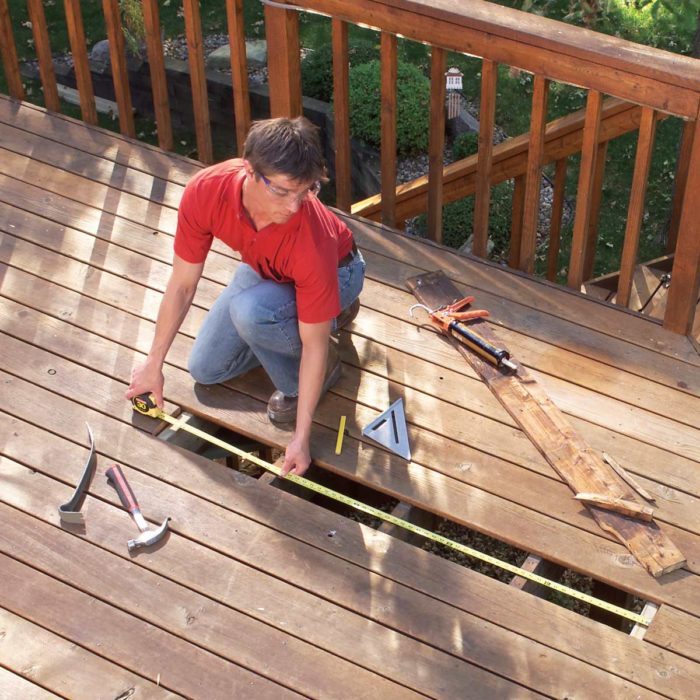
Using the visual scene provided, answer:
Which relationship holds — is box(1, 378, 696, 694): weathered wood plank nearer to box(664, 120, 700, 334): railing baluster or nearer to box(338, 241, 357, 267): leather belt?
box(338, 241, 357, 267): leather belt

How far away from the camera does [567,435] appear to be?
348 cm

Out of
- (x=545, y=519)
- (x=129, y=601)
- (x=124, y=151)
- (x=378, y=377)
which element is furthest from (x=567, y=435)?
(x=124, y=151)

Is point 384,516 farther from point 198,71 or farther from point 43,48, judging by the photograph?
point 43,48

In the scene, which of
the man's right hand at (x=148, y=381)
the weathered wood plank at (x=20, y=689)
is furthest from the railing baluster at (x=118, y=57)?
the weathered wood plank at (x=20, y=689)

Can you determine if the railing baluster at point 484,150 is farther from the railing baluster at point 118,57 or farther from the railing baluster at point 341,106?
the railing baluster at point 118,57

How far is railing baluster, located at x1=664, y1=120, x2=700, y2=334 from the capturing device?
138 inches

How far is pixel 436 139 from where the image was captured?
4.14 m

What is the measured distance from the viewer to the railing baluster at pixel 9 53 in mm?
4952

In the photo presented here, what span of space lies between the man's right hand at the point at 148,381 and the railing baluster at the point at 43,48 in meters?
2.01

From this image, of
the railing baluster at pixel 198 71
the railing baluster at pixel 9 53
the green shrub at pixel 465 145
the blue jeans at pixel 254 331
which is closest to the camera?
the blue jeans at pixel 254 331

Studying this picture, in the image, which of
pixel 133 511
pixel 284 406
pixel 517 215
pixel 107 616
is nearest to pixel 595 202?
pixel 517 215

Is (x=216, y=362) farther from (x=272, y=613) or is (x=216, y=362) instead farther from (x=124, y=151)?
(x=124, y=151)

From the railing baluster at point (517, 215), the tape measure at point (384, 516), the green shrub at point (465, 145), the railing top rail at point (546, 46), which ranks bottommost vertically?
the green shrub at point (465, 145)

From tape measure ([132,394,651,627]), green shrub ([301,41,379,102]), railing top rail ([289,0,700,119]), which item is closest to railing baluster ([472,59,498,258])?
railing top rail ([289,0,700,119])
